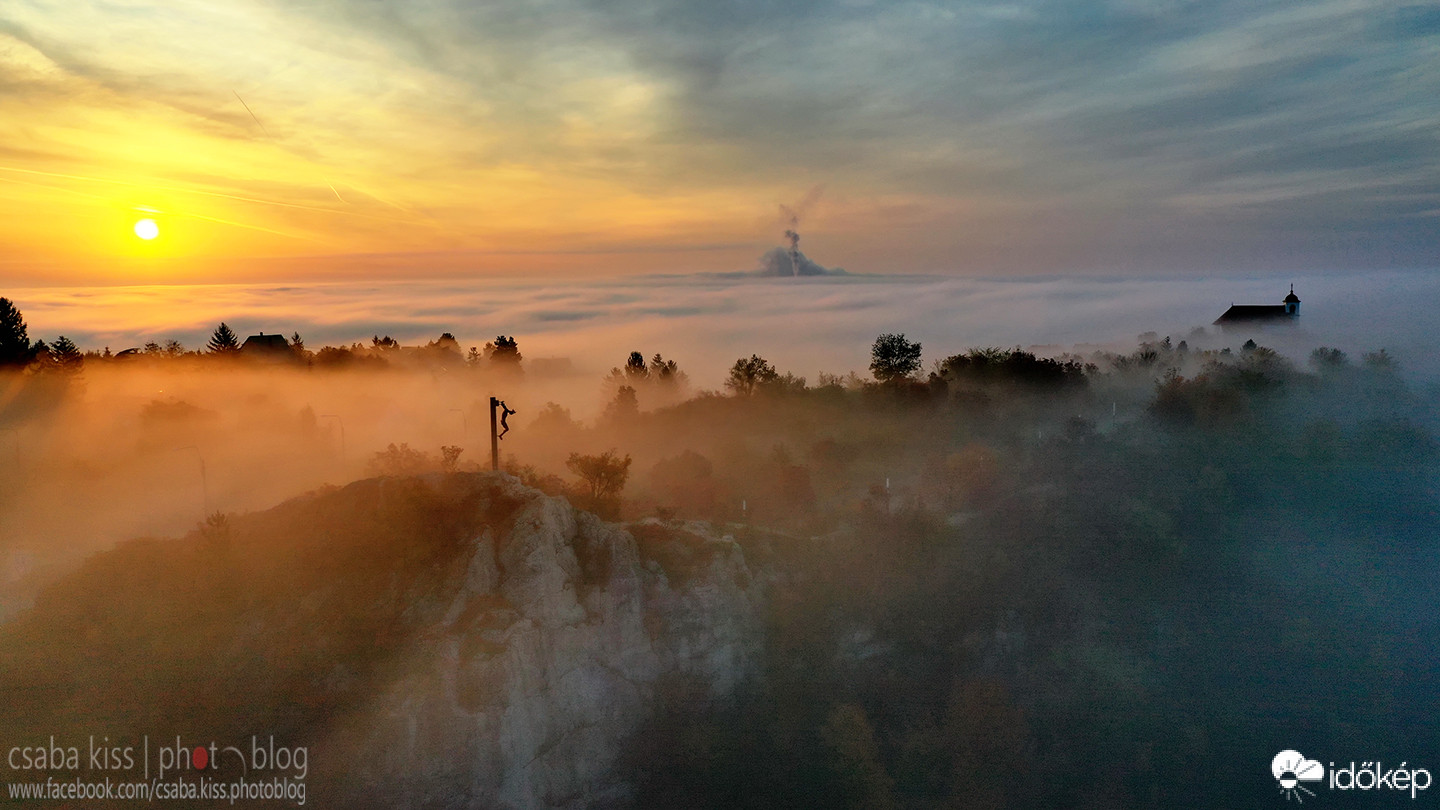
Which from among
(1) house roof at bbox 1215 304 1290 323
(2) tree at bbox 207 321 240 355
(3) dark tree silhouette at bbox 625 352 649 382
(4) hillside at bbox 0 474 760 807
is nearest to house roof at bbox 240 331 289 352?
(2) tree at bbox 207 321 240 355

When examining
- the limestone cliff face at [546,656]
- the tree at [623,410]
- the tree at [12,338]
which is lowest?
the limestone cliff face at [546,656]

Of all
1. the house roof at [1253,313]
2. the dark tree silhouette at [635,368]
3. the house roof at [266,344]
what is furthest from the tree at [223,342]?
the house roof at [1253,313]

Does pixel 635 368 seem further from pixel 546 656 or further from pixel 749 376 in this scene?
pixel 546 656

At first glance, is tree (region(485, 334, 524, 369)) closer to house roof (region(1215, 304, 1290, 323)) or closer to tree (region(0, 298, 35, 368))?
tree (region(0, 298, 35, 368))

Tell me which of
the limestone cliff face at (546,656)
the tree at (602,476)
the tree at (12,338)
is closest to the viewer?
the limestone cliff face at (546,656)

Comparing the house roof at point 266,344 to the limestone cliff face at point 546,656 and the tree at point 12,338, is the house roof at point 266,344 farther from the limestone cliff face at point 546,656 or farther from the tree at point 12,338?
the limestone cliff face at point 546,656

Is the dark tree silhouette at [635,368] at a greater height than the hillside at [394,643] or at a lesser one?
greater
